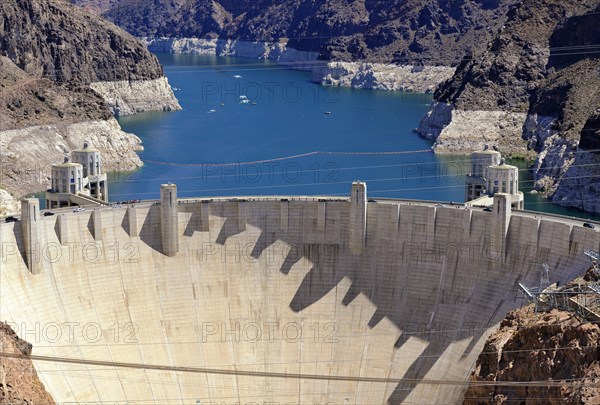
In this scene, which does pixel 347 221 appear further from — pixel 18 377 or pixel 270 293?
pixel 18 377

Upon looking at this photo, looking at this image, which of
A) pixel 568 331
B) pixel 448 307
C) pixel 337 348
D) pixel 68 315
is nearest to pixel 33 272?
pixel 68 315

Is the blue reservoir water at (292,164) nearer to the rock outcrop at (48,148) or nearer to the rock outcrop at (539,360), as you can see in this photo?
the rock outcrop at (48,148)

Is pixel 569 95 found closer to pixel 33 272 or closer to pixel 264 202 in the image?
pixel 264 202

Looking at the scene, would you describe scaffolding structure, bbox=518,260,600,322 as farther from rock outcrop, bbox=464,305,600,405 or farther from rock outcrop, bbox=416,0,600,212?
rock outcrop, bbox=416,0,600,212

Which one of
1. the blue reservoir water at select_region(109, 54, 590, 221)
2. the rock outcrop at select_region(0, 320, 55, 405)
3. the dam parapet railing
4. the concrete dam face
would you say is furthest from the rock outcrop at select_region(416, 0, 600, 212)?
the rock outcrop at select_region(0, 320, 55, 405)

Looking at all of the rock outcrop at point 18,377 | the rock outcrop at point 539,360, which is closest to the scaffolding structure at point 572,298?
the rock outcrop at point 539,360

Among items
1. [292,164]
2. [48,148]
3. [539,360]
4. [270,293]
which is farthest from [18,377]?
[292,164]
